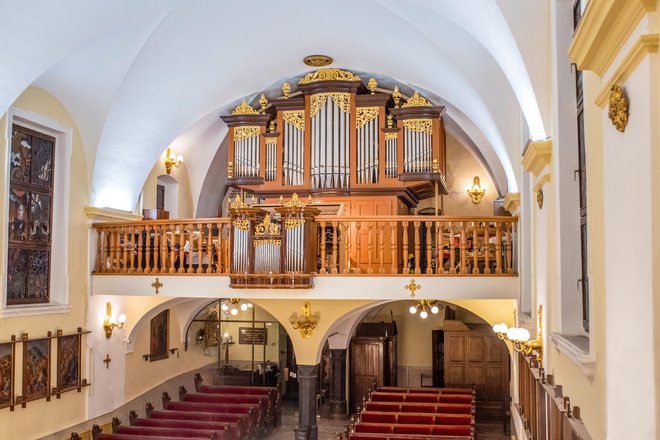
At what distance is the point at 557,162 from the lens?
20.9ft

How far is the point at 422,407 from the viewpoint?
14.1 metres

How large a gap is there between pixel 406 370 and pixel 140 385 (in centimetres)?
814

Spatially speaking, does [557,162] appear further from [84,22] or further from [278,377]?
[278,377]

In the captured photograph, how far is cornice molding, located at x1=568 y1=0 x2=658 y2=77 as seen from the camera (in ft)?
10.8

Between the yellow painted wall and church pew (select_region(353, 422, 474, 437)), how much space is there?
519 cm

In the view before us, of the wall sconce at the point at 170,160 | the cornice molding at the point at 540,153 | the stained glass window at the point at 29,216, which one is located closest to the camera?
the cornice molding at the point at 540,153

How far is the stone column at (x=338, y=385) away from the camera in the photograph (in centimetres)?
1773

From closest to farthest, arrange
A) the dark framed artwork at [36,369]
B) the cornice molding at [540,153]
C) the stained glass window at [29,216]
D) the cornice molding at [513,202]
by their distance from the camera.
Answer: the cornice molding at [540,153], the cornice molding at [513,202], the dark framed artwork at [36,369], the stained glass window at [29,216]

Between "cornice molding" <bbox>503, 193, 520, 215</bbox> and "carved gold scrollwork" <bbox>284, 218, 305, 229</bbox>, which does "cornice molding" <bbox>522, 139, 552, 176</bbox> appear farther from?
"carved gold scrollwork" <bbox>284, 218, 305, 229</bbox>

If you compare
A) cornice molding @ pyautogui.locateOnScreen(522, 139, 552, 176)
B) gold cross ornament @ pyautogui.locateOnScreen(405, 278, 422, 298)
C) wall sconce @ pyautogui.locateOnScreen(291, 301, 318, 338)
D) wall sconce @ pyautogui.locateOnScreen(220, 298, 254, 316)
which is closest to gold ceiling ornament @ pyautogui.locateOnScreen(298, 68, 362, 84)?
wall sconce @ pyautogui.locateOnScreen(291, 301, 318, 338)

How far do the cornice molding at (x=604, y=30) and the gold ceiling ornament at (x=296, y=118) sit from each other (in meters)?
11.2

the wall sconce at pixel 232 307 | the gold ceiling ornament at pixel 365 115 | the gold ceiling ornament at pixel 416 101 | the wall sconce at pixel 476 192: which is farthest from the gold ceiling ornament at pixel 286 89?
the wall sconce at pixel 232 307

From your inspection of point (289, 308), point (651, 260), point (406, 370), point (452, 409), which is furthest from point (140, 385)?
point (651, 260)

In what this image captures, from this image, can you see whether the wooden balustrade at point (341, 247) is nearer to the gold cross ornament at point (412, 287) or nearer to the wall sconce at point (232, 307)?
the gold cross ornament at point (412, 287)
